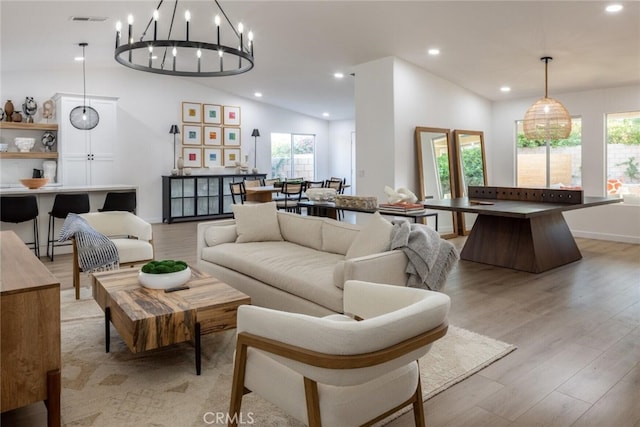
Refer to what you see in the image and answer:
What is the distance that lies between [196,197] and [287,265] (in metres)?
6.52

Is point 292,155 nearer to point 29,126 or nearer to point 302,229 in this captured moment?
point 29,126

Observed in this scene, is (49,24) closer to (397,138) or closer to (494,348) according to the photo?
(397,138)

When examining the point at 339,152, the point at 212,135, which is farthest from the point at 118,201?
the point at 339,152

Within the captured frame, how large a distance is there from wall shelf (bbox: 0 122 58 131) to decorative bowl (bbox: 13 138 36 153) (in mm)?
206

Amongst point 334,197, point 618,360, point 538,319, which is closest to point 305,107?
point 334,197

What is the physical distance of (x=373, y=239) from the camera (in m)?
3.18

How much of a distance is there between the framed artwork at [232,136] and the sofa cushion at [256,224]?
19.9ft

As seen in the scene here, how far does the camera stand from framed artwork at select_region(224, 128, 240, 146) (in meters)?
10.2

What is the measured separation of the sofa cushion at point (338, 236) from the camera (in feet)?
12.3

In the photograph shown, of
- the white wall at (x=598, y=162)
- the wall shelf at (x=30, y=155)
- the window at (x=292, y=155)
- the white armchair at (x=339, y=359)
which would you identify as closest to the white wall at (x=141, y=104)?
the wall shelf at (x=30, y=155)

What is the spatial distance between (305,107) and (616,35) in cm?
683

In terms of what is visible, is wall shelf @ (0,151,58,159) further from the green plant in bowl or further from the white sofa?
the green plant in bowl

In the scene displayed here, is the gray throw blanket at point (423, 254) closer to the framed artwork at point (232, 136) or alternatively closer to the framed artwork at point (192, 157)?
the framed artwork at point (192, 157)

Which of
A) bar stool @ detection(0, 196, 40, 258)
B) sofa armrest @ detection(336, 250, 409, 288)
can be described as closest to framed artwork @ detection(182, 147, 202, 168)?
bar stool @ detection(0, 196, 40, 258)
